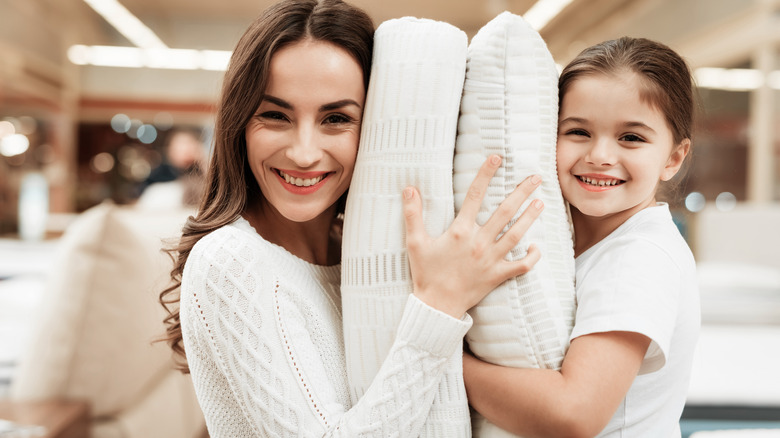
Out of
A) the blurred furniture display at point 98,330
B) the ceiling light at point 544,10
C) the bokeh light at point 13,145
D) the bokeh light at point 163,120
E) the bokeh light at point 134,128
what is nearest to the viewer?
the blurred furniture display at point 98,330

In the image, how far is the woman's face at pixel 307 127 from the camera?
101cm

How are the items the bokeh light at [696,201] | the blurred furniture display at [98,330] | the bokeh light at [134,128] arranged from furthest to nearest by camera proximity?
the bokeh light at [134,128], the bokeh light at [696,201], the blurred furniture display at [98,330]

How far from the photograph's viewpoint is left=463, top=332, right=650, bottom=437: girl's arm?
87cm

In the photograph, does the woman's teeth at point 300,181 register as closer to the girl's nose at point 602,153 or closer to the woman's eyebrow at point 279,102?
the woman's eyebrow at point 279,102

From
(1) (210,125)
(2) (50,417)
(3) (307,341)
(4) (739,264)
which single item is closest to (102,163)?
(1) (210,125)

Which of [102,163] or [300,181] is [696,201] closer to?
[300,181]

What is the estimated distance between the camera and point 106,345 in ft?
5.96

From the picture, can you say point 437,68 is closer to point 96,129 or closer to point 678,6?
point 678,6

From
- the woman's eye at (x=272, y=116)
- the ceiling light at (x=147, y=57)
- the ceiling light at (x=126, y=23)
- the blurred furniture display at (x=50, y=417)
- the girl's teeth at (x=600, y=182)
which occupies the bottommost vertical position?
the blurred furniture display at (x=50, y=417)

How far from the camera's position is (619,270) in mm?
943

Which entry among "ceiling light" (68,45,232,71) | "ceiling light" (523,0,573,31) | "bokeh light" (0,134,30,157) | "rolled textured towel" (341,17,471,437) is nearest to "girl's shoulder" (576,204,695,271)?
"rolled textured towel" (341,17,471,437)

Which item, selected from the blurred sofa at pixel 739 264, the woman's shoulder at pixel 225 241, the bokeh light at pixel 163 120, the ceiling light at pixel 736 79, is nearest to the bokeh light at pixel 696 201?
the blurred sofa at pixel 739 264

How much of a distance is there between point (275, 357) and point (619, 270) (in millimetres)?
→ 516

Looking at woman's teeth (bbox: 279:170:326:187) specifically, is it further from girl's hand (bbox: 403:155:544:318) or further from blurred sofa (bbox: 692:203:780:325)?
blurred sofa (bbox: 692:203:780:325)
